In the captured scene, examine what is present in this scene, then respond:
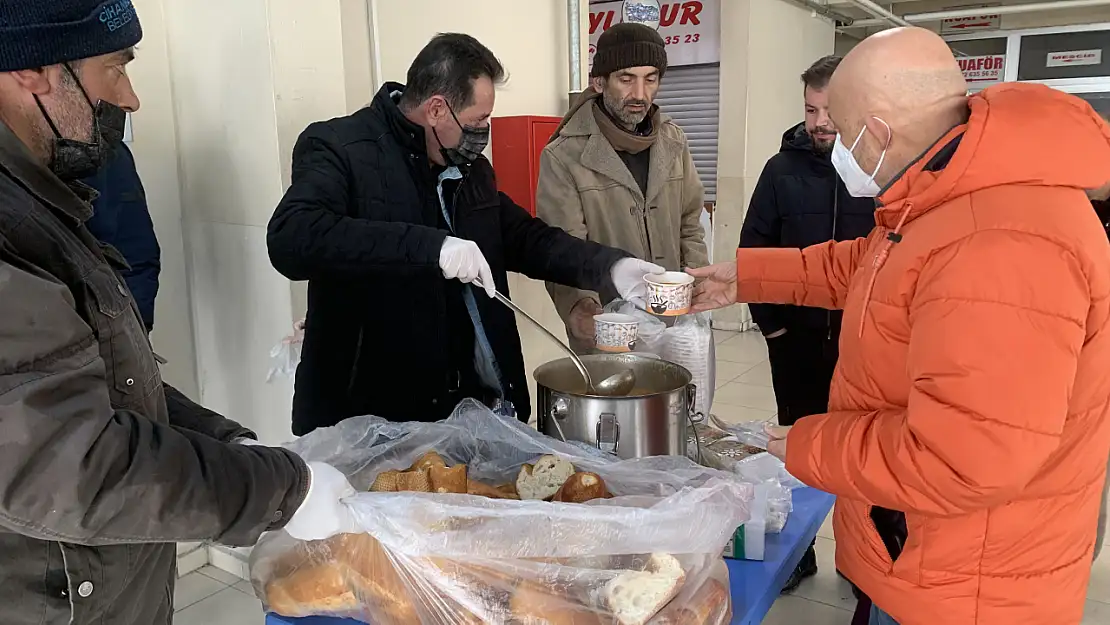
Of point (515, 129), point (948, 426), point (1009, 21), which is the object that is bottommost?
point (948, 426)

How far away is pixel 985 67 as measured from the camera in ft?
23.5

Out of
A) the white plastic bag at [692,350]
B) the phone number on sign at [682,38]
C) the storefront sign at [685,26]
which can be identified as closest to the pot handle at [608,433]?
the white plastic bag at [692,350]

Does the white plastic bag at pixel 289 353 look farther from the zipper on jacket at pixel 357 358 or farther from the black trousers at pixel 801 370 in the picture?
the black trousers at pixel 801 370

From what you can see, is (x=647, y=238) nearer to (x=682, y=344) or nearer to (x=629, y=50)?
(x=629, y=50)

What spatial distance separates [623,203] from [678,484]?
1353 mm

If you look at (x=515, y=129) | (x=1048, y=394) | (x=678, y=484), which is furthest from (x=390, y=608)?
(x=515, y=129)

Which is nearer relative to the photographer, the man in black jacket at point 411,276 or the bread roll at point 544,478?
the bread roll at point 544,478

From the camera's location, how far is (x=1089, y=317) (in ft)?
3.52

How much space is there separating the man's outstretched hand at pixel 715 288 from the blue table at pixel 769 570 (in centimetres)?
50

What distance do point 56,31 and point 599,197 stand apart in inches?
65.5

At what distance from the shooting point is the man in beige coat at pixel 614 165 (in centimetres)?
239

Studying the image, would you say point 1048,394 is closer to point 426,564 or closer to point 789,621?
point 426,564

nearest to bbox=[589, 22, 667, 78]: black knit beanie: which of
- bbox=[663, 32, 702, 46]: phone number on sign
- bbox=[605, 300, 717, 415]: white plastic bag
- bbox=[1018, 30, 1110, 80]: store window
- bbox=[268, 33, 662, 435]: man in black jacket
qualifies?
bbox=[268, 33, 662, 435]: man in black jacket

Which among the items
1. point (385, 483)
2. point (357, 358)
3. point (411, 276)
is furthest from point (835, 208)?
point (385, 483)
